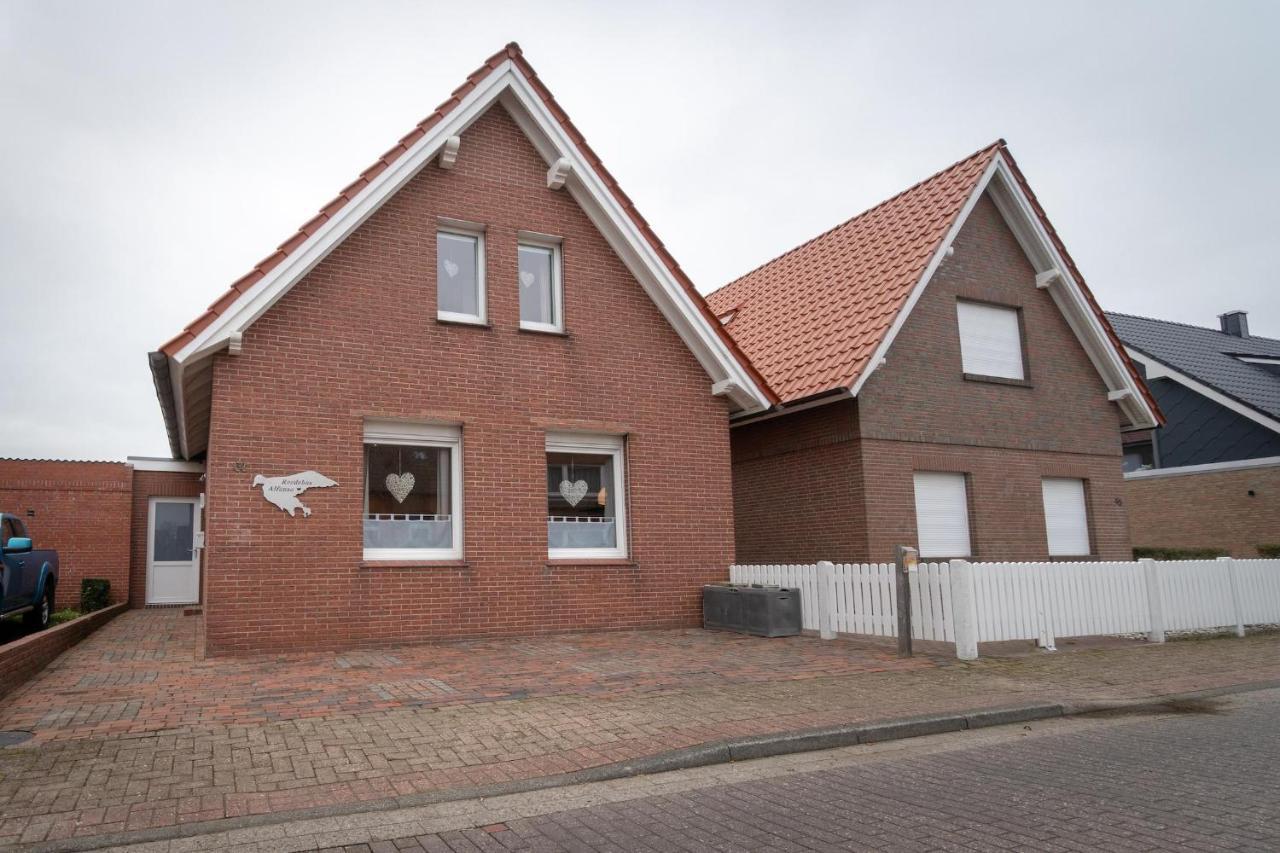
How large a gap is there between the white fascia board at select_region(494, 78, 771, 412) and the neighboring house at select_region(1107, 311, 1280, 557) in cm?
1663

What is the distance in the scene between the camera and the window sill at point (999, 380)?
54.1 feet

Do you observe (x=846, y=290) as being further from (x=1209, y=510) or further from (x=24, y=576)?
(x=1209, y=510)

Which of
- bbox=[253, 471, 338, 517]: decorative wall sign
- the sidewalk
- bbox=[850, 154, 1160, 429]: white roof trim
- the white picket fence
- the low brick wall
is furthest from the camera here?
bbox=[850, 154, 1160, 429]: white roof trim

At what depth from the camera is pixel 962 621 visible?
1070 cm

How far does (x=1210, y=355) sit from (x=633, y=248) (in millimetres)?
23245

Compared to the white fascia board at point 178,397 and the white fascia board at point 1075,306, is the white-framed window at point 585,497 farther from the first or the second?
the white fascia board at point 1075,306

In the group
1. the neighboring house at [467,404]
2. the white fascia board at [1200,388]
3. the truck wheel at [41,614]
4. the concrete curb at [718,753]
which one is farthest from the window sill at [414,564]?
the white fascia board at [1200,388]

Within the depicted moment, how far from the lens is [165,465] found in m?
20.5

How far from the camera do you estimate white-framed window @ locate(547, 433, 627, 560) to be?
42.2 feet

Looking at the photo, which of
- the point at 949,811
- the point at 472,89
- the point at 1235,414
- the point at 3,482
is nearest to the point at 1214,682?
the point at 949,811

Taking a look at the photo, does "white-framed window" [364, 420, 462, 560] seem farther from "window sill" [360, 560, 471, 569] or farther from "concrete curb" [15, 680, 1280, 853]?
"concrete curb" [15, 680, 1280, 853]

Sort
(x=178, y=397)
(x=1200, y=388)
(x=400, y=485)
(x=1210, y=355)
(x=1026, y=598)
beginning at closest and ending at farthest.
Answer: (x=1026, y=598) → (x=400, y=485) → (x=178, y=397) → (x=1200, y=388) → (x=1210, y=355)

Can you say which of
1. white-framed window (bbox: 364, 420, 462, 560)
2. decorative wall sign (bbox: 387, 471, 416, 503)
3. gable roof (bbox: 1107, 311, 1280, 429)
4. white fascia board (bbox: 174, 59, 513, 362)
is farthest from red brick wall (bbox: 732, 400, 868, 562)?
gable roof (bbox: 1107, 311, 1280, 429)

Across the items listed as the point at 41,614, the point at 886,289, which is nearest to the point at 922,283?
the point at 886,289
